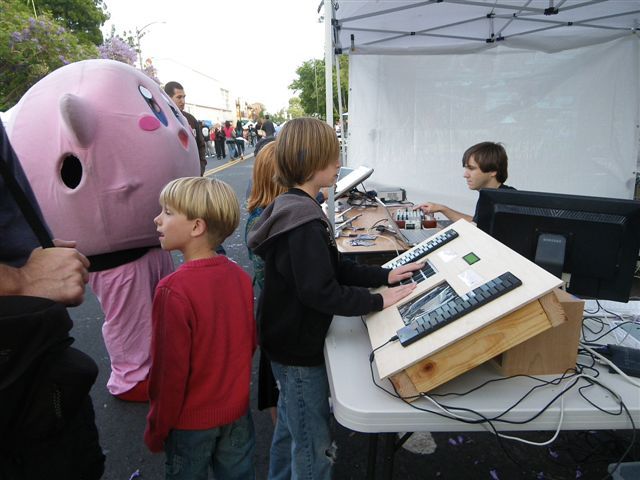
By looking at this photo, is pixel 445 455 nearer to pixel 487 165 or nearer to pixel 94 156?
pixel 487 165

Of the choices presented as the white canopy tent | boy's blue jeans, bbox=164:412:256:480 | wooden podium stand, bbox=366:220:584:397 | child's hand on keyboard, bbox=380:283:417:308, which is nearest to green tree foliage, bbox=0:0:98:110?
A: the white canopy tent

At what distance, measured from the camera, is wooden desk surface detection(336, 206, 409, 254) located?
255 cm

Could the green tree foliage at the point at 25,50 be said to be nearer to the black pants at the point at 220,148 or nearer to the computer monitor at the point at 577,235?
the black pants at the point at 220,148

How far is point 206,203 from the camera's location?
1441 mm

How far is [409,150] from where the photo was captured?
226 inches

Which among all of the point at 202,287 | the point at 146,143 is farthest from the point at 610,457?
the point at 146,143

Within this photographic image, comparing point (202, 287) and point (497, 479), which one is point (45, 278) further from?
point (497, 479)

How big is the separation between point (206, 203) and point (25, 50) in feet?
43.3

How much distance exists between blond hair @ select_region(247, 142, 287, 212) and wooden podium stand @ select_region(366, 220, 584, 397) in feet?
3.90

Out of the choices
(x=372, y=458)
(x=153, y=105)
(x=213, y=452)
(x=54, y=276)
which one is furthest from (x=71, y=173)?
(x=372, y=458)

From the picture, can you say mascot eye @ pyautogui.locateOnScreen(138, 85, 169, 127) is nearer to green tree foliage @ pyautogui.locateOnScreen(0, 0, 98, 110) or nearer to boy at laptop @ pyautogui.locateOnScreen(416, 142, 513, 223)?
boy at laptop @ pyautogui.locateOnScreen(416, 142, 513, 223)

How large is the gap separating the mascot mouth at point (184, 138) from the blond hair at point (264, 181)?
1.97ft

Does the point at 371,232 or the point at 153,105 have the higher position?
the point at 153,105

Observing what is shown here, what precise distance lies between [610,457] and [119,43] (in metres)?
19.6
